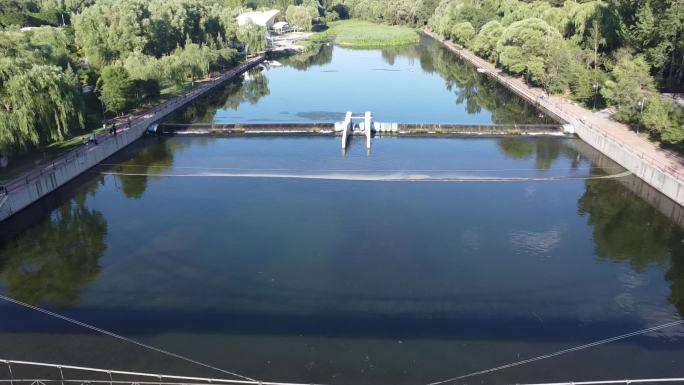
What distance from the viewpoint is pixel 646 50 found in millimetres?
35781

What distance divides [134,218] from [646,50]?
34.8 m

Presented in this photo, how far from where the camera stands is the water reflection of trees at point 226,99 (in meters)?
39.4

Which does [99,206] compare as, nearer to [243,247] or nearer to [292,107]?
[243,247]

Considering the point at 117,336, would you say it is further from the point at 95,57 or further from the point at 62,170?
the point at 95,57

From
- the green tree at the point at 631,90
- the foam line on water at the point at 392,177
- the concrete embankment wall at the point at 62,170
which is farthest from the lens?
the green tree at the point at 631,90

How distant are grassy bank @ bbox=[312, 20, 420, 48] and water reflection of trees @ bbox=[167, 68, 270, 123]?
32.9 metres

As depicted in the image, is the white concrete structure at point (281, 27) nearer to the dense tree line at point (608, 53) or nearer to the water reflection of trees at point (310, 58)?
the water reflection of trees at point (310, 58)

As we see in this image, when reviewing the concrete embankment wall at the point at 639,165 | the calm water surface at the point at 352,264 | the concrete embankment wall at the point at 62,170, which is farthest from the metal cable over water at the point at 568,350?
the concrete embankment wall at the point at 62,170

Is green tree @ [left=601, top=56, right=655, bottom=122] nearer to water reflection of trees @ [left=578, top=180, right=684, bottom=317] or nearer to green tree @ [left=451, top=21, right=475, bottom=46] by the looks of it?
water reflection of trees @ [left=578, top=180, right=684, bottom=317]

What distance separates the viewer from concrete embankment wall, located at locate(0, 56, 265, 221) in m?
21.5

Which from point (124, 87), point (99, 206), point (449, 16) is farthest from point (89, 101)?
point (449, 16)

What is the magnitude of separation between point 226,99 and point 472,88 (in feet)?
77.0

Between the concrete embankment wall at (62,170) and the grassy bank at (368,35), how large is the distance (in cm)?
5530

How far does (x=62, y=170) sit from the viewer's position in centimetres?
2458
